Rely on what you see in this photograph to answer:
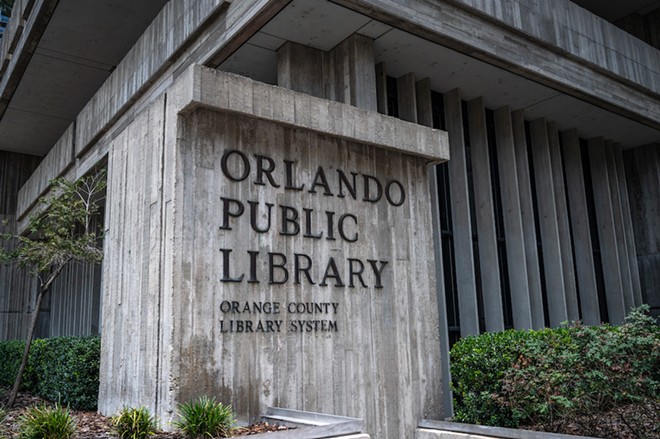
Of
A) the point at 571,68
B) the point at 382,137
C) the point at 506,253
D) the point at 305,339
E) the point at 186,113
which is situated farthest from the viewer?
the point at 506,253

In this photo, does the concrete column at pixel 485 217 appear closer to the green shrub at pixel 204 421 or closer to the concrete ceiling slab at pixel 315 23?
the concrete ceiling slab at pixel 315 23

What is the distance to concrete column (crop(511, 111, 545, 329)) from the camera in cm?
1391

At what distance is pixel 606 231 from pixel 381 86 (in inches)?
336

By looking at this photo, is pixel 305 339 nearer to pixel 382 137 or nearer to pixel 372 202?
pixel 372 202

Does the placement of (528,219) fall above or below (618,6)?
below

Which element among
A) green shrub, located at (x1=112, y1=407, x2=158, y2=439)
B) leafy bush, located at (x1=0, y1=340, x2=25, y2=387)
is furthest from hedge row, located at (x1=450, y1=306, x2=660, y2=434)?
leafy bush, located at (x1=0, y1=340, x2=25, y2=387)

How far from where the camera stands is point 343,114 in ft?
27.3

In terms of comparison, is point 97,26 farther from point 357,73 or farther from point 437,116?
point 437,116

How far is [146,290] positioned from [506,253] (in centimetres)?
919

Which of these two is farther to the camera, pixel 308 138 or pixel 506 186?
pixel 506 186

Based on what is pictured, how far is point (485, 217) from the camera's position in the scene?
13.4 meters

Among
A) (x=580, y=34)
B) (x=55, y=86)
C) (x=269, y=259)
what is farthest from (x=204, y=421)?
(x=55, y=86)

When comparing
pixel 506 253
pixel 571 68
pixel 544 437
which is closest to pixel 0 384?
pixel 506 253

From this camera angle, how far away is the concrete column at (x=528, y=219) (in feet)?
45.6
